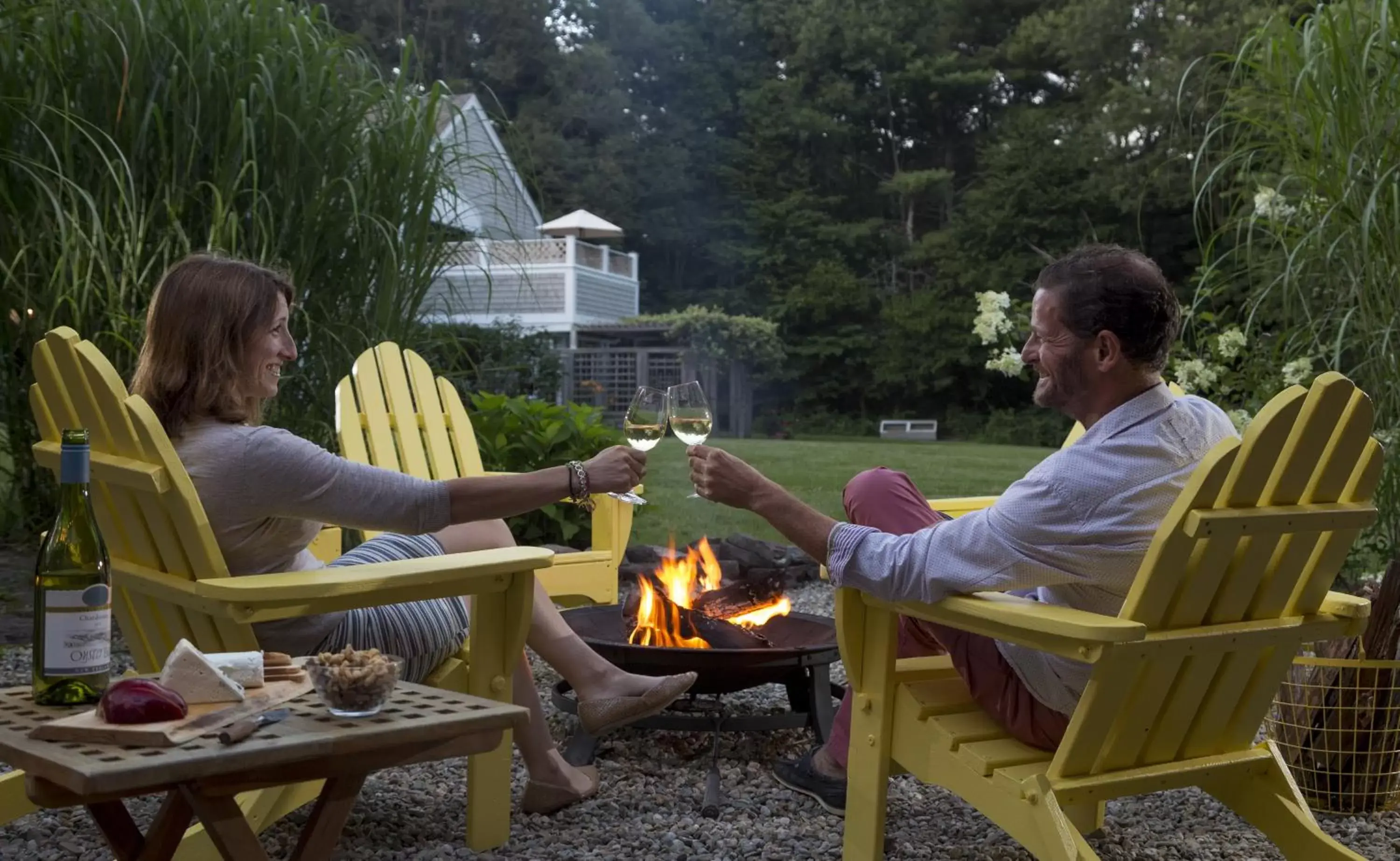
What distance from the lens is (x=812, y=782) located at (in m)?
2.72

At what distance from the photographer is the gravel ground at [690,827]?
242 centimetres

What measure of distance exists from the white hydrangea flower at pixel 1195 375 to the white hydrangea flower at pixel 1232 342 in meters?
0.06

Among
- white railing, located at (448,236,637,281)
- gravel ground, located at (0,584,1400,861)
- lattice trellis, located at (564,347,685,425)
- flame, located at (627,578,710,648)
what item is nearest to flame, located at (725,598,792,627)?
flame, located at (627,578,710,648)

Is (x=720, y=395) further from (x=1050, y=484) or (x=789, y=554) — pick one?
(x=1050, y=484)

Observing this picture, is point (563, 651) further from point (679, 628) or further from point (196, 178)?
point (196, 178)

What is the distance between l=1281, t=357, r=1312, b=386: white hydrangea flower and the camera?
372 cm

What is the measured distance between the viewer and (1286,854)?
6.93 feet

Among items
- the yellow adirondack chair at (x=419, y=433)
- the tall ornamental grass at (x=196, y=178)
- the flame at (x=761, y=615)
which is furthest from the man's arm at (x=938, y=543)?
the tall ornamental grass at (x=196, y=178)

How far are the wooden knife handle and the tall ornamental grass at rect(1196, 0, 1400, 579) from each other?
8.93 feet

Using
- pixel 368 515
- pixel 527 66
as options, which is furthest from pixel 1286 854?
pixel 527 66

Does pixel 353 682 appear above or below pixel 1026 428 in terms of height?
above

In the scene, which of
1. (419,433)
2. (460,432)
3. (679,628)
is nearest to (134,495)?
(679,628)

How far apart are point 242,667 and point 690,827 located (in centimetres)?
118

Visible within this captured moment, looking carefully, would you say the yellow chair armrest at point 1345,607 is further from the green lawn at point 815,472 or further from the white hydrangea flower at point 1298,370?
the green lawn at point 815,472
